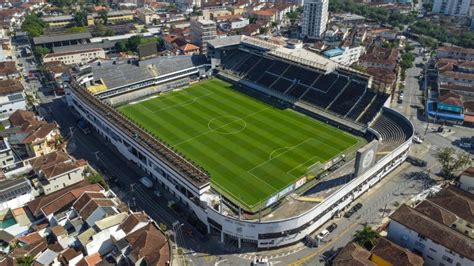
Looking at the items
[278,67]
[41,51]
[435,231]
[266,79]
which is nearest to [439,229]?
[435,231]

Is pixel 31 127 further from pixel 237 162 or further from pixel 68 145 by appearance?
pixel 237 162

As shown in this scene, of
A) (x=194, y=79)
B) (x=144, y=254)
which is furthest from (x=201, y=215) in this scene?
(x=194, y=79)

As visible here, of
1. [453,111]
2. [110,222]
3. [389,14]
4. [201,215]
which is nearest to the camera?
[110,222]

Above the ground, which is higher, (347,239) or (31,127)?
(31,127)

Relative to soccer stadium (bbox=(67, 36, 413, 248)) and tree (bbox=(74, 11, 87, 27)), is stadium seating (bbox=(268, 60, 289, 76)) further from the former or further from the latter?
tree (bbox=(74, 11, 87, 27))

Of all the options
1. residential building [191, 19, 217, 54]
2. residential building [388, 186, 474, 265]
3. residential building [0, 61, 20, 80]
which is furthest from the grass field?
residential building [0, 61, 20, 80]

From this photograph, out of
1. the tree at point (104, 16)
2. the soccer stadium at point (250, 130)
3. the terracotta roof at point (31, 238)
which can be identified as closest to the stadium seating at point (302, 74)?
the soccer stadium at point (250, 130)

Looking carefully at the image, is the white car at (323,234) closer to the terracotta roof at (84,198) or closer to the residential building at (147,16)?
the terracotta roof at (84,198)
